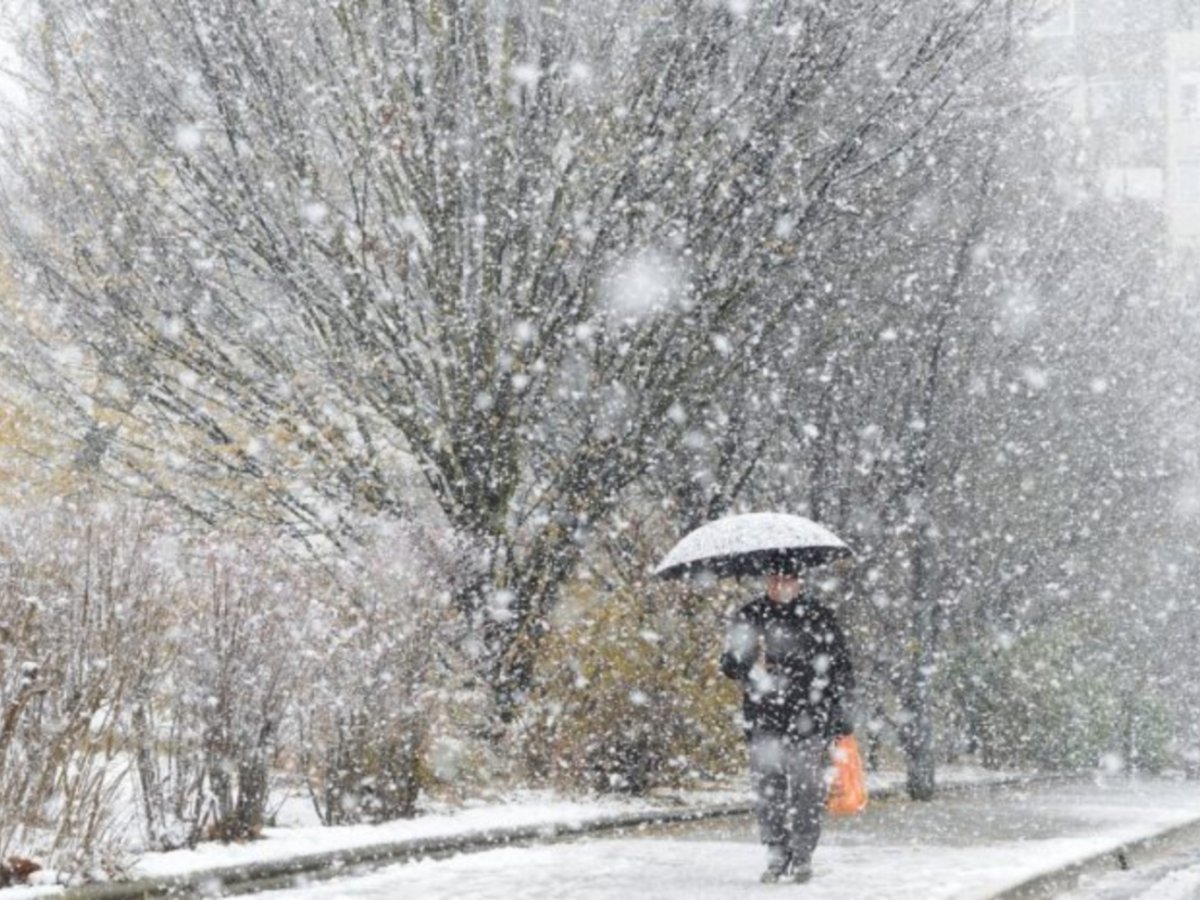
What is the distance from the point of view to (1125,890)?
33.5 feet

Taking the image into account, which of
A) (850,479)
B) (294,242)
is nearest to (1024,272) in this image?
(850,479)

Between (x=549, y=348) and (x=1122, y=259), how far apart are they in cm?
1368

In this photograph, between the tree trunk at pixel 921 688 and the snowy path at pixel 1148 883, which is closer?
the snowy path at pixel 1148 883

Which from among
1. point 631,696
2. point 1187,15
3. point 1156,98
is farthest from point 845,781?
point 1187,15

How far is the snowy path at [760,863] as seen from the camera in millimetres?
8945

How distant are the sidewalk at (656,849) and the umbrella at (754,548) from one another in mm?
1749

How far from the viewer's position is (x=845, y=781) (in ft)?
32.0

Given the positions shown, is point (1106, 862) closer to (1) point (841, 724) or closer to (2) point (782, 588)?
(1) point (841, 724)

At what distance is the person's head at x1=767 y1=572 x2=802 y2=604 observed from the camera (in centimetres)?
1008

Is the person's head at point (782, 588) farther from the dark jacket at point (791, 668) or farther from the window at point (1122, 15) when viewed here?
the window at point (1122, 15)

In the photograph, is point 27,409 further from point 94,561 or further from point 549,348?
point 94,561

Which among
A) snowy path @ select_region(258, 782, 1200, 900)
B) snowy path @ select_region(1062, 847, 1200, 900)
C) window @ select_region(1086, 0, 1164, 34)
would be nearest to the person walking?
snowy path @ select_region(258, 782, 1200, 900)

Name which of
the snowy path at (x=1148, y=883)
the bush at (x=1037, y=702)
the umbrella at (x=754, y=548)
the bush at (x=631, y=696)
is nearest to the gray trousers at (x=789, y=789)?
the umbrella at (x=754, y=548)

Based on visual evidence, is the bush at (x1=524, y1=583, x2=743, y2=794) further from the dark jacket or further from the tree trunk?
the dark jacket
